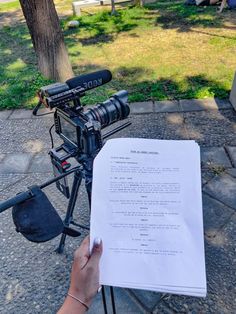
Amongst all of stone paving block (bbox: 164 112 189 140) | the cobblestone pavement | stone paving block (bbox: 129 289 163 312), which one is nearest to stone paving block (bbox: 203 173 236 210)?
the cobblestone pavement

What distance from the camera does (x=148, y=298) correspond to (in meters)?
2.18

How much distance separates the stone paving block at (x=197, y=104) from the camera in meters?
4.34

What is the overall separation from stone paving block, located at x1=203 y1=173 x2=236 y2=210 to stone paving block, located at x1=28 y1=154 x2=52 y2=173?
1.79 metres

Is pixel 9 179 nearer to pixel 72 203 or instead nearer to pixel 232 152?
pixel 72 203

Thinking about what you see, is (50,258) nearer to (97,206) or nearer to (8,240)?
(8,240)

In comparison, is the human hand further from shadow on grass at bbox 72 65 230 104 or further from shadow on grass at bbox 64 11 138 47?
shadow on grass at bbox 64 11 138 47

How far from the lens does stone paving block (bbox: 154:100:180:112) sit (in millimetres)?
4375

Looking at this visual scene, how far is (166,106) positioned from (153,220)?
352cm

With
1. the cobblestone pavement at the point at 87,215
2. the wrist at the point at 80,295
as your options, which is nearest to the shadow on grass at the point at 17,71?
the cobblestone pavement at the point at 87,215

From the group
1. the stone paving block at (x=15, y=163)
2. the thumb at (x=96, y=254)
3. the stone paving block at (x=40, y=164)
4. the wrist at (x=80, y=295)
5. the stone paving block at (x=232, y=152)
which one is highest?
the thumb at (x=96, y=254)

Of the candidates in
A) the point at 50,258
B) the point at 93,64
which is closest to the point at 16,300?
the point at 50,258

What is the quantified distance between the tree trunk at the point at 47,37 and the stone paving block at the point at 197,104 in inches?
83.8

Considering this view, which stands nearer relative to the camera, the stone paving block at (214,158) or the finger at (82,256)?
the finger at (82,256)

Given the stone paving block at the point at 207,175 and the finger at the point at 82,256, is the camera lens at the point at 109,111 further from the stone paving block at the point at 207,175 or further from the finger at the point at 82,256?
the stone paving block at the point at 207,175
